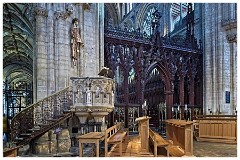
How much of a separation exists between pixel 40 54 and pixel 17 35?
9584 millimetres

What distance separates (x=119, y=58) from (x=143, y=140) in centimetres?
817

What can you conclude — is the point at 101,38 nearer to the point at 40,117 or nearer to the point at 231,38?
the point at 40,117

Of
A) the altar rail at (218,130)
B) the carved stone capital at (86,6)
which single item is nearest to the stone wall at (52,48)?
the carved stone capital at (86,6)

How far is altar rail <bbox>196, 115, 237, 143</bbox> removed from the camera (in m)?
11.0

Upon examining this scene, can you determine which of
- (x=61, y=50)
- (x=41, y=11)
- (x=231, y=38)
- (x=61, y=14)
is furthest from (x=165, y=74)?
(x=41, y=11)

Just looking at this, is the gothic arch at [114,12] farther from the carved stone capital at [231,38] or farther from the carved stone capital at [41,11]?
the carved stone capital at [41,11]

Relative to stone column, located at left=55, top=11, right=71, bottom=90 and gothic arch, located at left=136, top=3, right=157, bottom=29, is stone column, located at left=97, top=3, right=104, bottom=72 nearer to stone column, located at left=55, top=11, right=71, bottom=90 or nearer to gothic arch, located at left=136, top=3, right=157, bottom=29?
stone column, located at left=55, top=11, right=71, bottom=90

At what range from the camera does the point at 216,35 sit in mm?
17156

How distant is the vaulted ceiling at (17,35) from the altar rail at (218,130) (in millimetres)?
8387

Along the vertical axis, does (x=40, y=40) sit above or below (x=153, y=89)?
above

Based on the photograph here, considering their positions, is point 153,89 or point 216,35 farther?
point 153,89

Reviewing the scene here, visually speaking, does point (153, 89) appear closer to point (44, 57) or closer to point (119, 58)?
point (119, 58)

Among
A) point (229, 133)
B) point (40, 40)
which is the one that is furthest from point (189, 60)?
point (40, 40)

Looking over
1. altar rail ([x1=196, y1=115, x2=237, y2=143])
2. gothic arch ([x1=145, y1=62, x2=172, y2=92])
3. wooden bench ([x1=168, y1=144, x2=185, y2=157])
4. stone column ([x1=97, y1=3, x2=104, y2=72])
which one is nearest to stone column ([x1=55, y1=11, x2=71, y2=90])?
stone column ([x1=97, y1=3, x2=104, y2=72])
